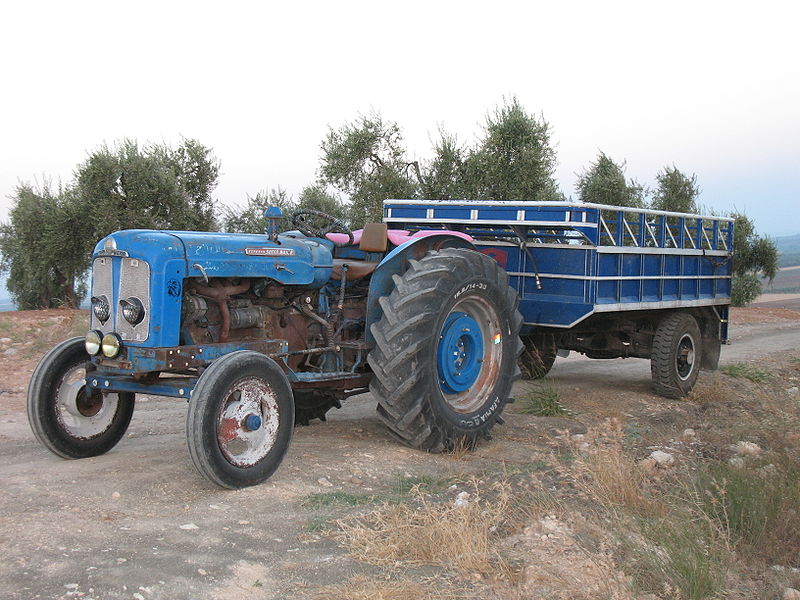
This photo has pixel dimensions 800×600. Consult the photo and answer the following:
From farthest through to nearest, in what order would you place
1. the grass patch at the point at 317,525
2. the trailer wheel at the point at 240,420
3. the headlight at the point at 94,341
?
the headlight at the point at 94,341
the trailer wheel at the point at 240,420
the grass patch at the point at 317,525

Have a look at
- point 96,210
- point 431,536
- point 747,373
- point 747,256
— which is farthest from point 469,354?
point 747,256

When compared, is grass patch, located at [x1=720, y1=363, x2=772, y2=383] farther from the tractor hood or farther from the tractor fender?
the tractor hood

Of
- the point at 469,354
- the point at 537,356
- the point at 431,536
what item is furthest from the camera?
the point at 537,356

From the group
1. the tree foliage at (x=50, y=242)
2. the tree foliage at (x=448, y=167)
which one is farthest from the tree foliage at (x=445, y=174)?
the tree foliage at (x=50, y=242)

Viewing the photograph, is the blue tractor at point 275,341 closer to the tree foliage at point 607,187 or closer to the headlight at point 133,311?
the headlight at point 133,311

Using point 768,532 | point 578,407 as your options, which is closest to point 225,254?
point 768,532

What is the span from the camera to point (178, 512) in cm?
488

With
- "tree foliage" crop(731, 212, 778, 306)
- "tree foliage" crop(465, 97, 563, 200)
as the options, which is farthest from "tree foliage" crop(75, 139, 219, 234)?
"tree foliage" crop(731, 212, 778, 306)

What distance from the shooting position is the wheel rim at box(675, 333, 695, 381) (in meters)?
10.1

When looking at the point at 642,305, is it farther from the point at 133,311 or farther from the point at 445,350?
the point at 133,311

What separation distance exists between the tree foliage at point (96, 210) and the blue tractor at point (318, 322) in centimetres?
1101

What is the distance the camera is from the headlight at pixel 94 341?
224 inches

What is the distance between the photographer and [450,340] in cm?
678

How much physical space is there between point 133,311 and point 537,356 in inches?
235
